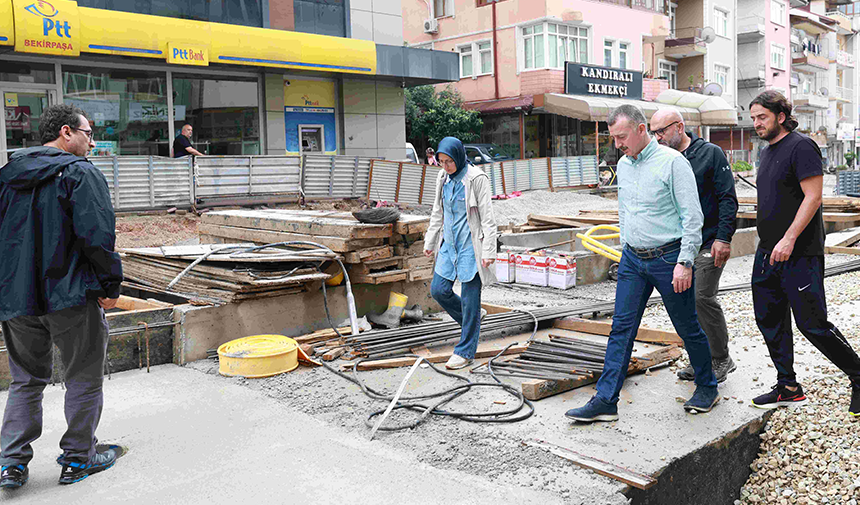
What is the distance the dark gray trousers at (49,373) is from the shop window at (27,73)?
46.6ft

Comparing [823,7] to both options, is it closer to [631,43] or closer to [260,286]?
[631,43]

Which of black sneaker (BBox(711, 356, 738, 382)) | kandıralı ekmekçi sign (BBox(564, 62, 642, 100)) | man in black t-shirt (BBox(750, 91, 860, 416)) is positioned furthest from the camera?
kandıralı ekmekçi sign (BBox(564, 62, 642, 100))

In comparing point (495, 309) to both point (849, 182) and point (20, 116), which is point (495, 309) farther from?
point (849, 182)

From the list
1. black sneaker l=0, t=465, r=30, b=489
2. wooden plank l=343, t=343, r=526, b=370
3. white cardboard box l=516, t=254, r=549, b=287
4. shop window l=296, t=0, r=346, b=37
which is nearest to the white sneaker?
wooden plank l=343, t=343, r=526, b=370

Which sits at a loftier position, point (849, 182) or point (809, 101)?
point (809, 101)

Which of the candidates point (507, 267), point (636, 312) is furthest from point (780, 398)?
point (507, 267)

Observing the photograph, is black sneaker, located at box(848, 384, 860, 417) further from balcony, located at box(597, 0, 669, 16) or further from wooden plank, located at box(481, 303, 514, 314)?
balcony, located at box(597, 0, 669, 16)

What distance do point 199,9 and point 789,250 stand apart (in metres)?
16.9

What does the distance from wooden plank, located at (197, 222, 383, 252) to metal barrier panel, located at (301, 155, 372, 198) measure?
8.30 m

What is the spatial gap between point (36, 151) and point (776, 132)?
15.2ft

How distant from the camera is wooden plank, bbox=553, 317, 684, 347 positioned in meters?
6.76

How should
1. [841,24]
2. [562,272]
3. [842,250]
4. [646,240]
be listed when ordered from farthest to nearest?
[841,24], [842,250], [562,272], [646,240]

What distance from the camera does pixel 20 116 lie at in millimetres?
16406

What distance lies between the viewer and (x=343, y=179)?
18.6 m
